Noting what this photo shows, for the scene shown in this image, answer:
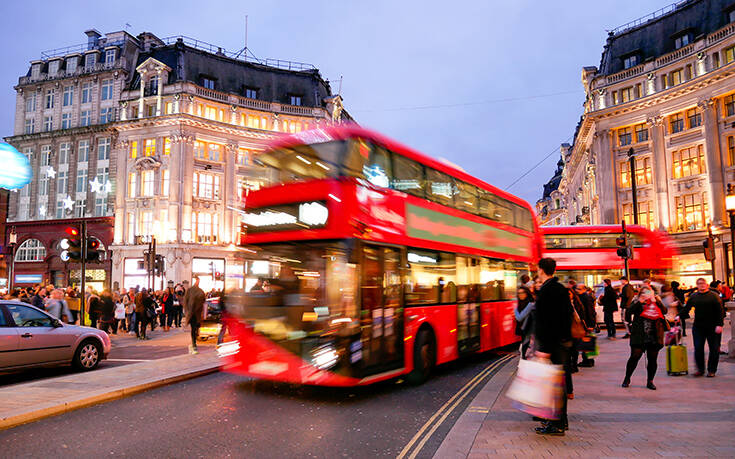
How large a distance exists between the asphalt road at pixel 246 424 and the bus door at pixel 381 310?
63 cm

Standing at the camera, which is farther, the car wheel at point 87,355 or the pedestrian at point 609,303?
the pedestrian at point 609,303

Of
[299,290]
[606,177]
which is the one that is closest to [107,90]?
[606,177]

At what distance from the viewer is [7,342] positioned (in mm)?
9414

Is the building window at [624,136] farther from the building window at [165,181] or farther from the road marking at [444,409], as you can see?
the road marking at [444,409]

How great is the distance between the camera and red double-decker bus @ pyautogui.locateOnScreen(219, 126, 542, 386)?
7.77 meters

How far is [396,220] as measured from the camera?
8828mm

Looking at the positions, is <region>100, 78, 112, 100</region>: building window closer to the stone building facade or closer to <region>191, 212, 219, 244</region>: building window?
<region>191, 212, 219, 244</region>: building window

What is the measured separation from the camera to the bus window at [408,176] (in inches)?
358

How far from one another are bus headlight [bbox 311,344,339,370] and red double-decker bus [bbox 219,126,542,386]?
0.01 m

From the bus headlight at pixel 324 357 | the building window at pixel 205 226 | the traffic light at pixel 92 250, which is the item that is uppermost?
the building window at pixel 205 226

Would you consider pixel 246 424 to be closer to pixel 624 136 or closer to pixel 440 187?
pixel 440 187

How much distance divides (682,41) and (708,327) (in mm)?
36855

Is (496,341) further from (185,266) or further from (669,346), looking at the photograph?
(185,266)

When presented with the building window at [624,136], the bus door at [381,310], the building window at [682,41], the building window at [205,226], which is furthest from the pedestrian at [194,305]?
the building window at [682,41]
